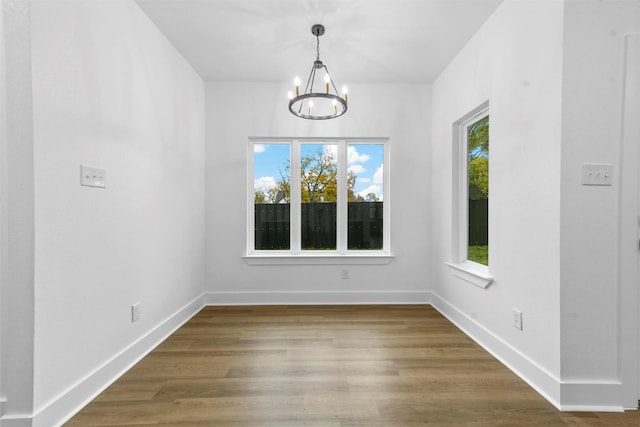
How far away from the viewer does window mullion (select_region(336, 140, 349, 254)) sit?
391cm

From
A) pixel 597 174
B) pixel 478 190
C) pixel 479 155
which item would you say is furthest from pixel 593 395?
pixel 479 155

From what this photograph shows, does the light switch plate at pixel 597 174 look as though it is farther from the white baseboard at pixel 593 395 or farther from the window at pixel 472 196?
the white baseboard at pixel 593 395

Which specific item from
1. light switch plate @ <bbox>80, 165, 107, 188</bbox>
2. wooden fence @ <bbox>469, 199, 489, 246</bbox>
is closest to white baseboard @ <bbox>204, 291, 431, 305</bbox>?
wooden fence @ <bbox>469, 199, 489, 246</bbox>

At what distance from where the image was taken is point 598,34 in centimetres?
177

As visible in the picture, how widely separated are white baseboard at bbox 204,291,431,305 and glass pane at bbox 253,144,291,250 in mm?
602

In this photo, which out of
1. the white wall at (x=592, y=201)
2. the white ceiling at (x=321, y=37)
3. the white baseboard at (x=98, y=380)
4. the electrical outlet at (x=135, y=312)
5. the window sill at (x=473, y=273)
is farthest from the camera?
the window sill at (x=473, y=273)

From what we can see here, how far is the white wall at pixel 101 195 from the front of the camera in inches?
62.5

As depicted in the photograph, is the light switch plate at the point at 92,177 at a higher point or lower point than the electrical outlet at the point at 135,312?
higher

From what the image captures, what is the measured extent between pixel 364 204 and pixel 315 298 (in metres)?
1.32

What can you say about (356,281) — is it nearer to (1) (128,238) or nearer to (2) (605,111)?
(1) (128,238)

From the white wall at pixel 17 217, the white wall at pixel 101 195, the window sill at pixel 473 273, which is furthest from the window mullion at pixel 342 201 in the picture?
the white wall at pixel 17 217

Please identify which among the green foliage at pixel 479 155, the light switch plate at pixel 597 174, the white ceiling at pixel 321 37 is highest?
the white ceiling at pixel 321 37

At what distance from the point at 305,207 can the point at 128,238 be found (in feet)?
6.91

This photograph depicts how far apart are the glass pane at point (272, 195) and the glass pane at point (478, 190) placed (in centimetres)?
208
